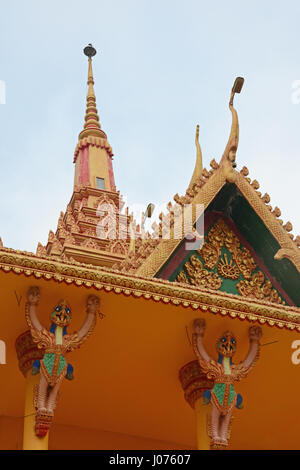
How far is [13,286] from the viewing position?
822cm

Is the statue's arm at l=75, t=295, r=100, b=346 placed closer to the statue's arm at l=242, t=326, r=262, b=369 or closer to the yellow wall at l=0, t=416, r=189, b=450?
the statue's arm at l=242, t=326, r=262, b=369

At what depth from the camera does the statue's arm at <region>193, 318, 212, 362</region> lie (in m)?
8.79

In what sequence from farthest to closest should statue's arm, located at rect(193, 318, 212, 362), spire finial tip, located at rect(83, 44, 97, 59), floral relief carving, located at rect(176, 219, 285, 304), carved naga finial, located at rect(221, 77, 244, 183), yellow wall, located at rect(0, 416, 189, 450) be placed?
1. spire finial tip, located at rect(83, 44, 97, 59)
2. carved naga finial, located at rect(221, 77, 244, 183)
3. floral relief carving, located at rect(176, 219, 285, 304)
4. yellow wall, located at rect(0, 416, 189, 450)
5. statue's arm, located at rect(193, 318, 212, 362)

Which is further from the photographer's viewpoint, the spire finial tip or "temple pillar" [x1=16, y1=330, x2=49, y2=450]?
the spire finial tip

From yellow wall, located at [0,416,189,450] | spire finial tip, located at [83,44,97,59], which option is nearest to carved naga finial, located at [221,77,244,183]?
yellow wall, located at [0,416,189,450]

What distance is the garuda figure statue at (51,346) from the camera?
795 centimetres

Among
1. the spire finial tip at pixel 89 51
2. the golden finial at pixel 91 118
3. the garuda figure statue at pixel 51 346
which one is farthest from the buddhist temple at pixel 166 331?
the spire finial tip at pixel 89 51

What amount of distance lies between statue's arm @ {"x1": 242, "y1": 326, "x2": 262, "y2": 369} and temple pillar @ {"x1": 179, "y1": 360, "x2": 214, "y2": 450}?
0.54 meters

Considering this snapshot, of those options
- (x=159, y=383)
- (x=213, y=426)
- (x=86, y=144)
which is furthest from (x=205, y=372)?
(x=86, y=144)

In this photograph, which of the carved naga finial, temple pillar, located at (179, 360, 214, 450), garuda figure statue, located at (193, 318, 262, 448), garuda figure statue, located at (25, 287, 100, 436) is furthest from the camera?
the carved naga finial

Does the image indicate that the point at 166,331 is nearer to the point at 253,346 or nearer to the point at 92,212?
the point at 253,346

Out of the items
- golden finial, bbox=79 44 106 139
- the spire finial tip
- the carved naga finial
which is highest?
the spire finial tip

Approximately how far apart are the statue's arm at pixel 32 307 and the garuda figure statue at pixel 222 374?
5.98 ft

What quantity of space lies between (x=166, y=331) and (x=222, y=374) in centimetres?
84
